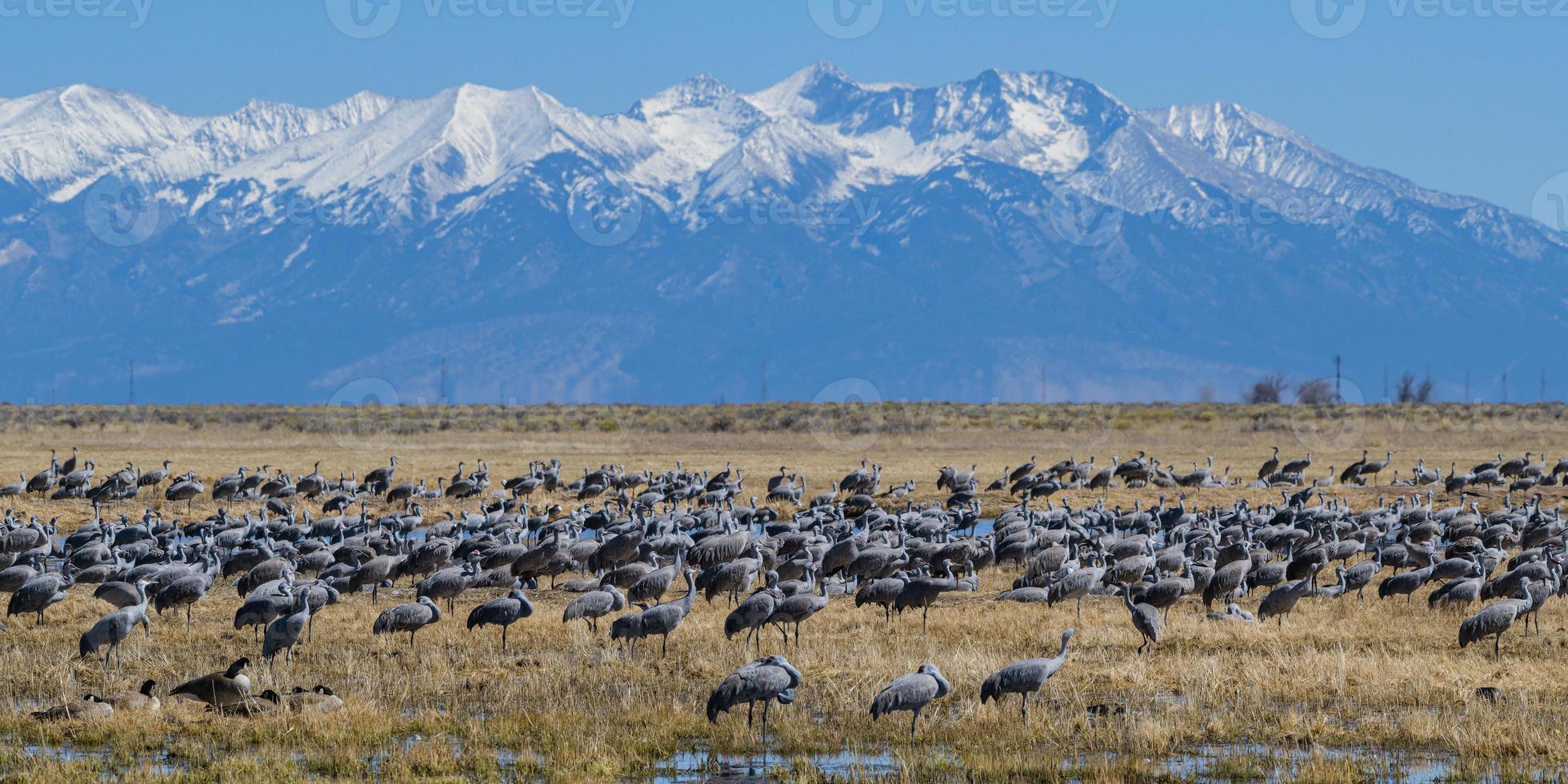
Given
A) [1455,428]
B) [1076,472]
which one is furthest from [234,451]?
[1455,428]

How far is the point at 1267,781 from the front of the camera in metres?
13.2

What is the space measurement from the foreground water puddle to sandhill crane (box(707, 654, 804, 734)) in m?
0.44

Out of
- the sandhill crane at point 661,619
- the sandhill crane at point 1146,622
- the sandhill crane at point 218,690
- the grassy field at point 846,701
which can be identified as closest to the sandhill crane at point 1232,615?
the grassy field at point 846,701

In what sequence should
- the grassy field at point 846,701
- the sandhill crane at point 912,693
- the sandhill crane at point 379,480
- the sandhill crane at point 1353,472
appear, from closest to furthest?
1. the grassy field at point 846,701
2. the sandhill crane at point 912,693
3. the sandhill crane at point 379,480
4. the sandhill crane at point 1353,472

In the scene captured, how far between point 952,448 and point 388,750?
1871 inches

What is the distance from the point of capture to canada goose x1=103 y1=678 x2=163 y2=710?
50.4 feet

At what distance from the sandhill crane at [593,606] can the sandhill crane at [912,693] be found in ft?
19.9

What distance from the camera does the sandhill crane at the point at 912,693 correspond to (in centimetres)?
1447

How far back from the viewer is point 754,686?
14648 millimetres

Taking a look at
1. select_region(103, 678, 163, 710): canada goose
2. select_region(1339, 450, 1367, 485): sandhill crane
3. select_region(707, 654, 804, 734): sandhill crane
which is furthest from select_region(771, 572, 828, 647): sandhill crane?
select_region(1339, 450, 1367, 485): sandhill crane

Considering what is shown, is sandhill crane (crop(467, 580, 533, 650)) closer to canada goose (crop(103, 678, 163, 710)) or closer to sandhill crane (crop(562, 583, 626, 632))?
sandhill crane (crop(562, 583, 626, 632))

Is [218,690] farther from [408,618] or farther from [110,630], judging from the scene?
[408,618]

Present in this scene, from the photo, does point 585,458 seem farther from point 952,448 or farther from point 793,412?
point 793,412

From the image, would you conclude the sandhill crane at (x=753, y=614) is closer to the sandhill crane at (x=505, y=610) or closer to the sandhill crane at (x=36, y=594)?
the sandhill crane at (x=505, y=610)
